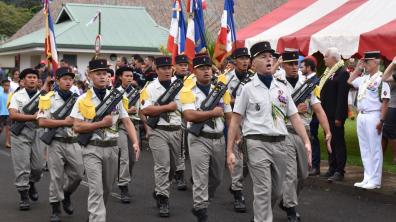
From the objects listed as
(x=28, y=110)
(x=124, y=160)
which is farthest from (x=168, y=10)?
(x=28, y=110)

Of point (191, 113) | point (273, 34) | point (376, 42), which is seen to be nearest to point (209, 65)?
point (191, 113)

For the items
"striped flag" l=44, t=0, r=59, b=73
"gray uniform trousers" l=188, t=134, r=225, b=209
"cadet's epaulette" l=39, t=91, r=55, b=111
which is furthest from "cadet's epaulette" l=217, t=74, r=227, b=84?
"striped flag" l=44, t=0, r=59, b=73

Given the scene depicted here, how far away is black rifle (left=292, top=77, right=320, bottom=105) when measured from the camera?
812 centimetres

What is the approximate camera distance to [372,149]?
977 cm

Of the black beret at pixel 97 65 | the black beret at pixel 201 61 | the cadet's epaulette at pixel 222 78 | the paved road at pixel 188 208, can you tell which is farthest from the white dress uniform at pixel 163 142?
the black beret at pixel 97 65

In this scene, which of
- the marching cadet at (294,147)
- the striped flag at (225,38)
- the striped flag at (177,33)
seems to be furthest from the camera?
the striped flag at (177,33)

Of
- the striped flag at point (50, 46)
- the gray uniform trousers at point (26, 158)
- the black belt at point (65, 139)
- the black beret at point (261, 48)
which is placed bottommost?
the gray uniform trousers at point (26, 158)

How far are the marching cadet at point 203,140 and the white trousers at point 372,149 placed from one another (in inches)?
111

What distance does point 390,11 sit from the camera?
11.7 m

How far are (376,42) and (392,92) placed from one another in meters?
1.50

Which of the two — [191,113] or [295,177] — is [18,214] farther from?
[295,177]

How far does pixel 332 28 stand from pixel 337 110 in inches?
91.0

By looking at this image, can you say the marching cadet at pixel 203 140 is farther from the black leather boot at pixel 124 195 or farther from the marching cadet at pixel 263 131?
the black leather boot at pixel 124 195

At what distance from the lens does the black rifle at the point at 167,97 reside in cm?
877
